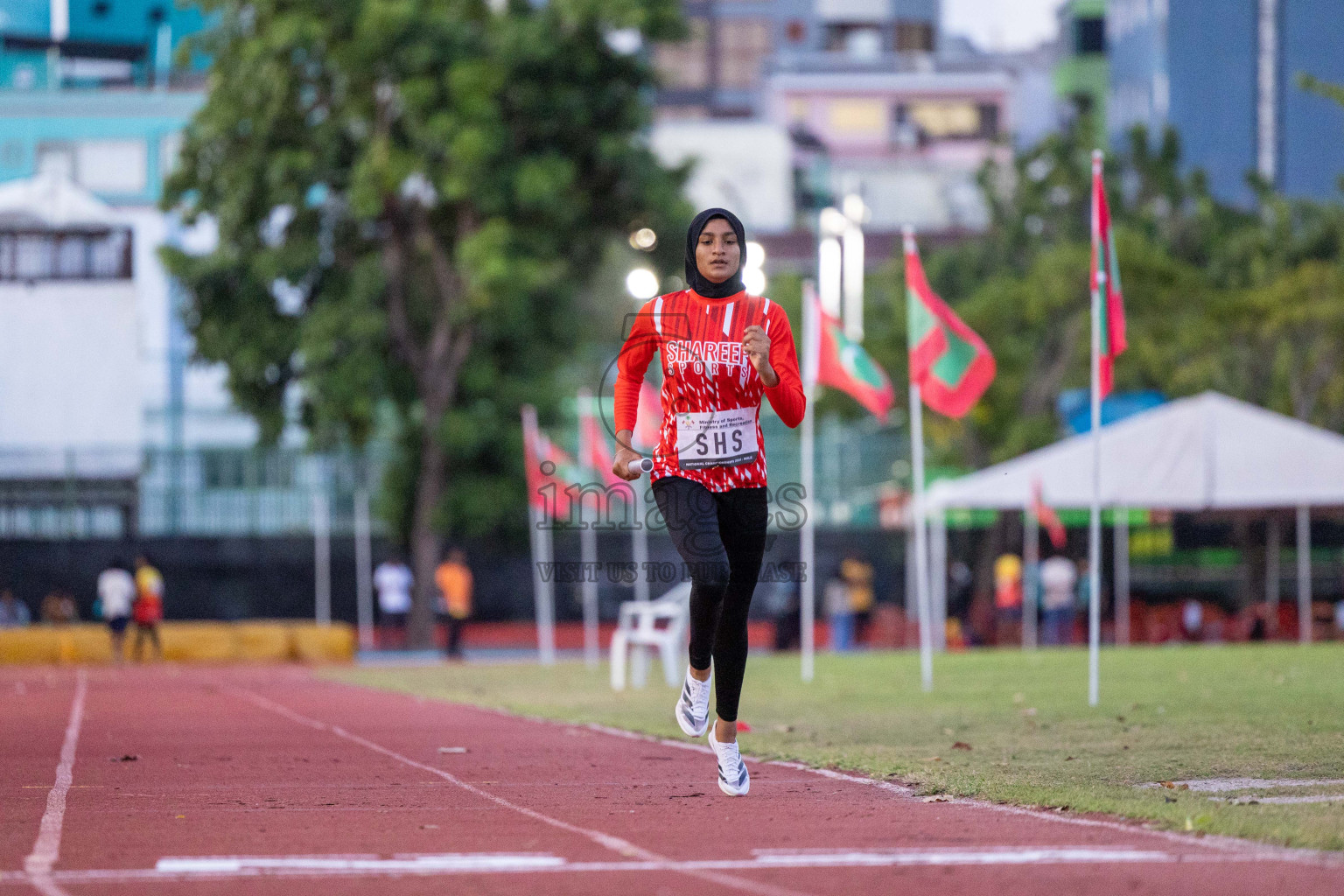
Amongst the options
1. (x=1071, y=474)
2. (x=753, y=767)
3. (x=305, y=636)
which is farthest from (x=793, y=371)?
(x=305, y=636)

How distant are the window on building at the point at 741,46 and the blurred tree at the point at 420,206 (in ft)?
205

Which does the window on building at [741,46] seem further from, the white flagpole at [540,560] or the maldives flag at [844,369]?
the maldives flag at [844,369]

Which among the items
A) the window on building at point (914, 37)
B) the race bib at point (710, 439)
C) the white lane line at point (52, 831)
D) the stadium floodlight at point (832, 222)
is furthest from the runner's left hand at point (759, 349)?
the window on building at point (914, 37)

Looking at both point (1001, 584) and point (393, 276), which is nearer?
point (1001, 584)

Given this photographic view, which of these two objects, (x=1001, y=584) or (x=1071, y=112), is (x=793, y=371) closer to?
(x=1001, y=584)

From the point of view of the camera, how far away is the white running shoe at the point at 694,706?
26.3ft

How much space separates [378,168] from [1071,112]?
184 feet

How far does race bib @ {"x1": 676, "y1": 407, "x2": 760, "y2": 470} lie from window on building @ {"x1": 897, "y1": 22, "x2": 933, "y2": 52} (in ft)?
293

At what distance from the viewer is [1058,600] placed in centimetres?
3303

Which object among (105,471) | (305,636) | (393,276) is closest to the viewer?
(305,636)

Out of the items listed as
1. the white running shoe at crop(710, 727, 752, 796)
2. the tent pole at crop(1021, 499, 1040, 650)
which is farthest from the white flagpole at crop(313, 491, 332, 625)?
the white running shoe at crop(710, 727, 752, 796)

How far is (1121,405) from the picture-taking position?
122ft

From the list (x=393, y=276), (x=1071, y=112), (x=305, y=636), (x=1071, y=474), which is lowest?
(x=305, y=636)

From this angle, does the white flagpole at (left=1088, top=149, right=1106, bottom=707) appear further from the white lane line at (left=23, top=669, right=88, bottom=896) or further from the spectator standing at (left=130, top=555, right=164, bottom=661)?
the spectator standing at (left=130, top=555, right=164, bottom=661)
